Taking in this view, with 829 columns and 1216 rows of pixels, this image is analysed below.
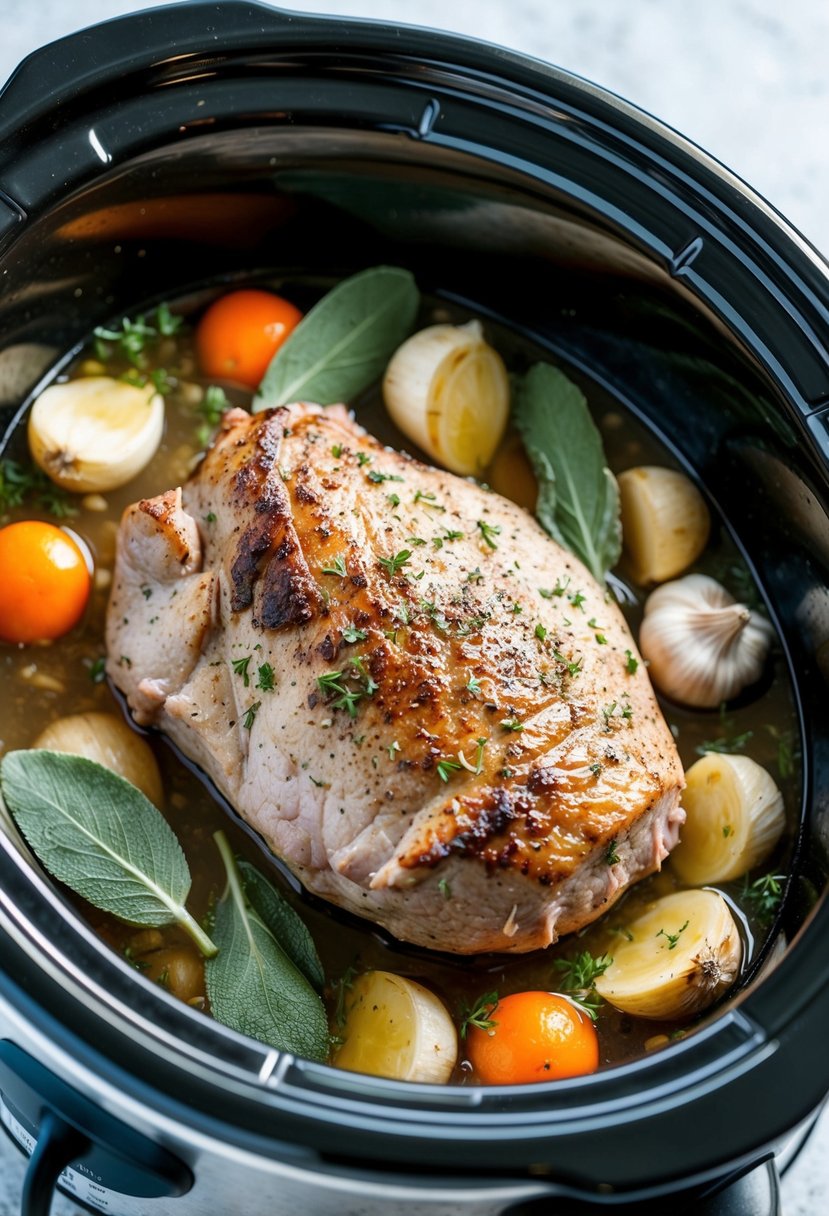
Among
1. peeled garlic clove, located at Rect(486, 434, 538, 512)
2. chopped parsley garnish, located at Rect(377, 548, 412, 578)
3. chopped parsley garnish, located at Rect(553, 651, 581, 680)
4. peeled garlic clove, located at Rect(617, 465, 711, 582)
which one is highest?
peeled garlic clove, located at Rect(617, 465, 711, 582)

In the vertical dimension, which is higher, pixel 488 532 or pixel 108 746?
pixel 488 532

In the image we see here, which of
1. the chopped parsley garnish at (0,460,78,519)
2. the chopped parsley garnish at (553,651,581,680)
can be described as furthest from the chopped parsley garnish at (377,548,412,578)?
the chopped parsley garnish at (0,460,78,519)

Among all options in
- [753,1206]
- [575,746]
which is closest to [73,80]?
[575,746]

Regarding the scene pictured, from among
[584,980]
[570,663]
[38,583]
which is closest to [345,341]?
[38,583]

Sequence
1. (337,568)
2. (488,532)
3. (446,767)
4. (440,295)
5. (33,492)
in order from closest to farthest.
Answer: (446,767)
(337,568)
(488,532)
(33,492)
(440,295)

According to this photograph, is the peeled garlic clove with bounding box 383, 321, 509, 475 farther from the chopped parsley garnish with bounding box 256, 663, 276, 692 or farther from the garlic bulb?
the chopped parsley garnish with bounding box 256, 663, 276, 692

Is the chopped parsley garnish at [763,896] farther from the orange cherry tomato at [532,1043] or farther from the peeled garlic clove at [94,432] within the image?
the peeled garlic clove at [94,432]

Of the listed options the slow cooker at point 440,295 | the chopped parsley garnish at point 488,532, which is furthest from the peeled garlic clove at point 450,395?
the chopped parsley garnish at point 488,532

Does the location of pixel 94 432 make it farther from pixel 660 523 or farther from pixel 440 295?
pixel 660 523
